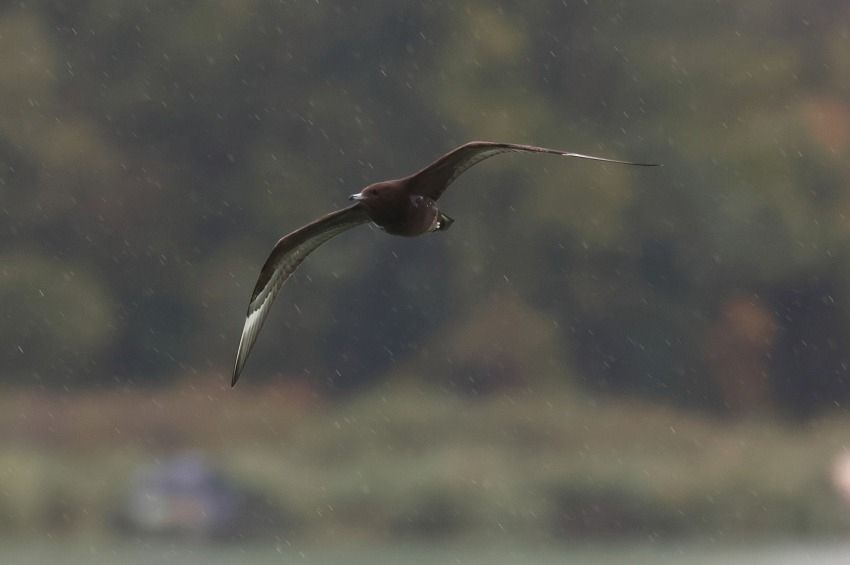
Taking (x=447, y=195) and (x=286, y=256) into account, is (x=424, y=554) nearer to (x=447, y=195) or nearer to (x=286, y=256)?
(x=447, y=195)

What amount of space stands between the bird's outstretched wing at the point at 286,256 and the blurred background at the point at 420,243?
32.3 feet

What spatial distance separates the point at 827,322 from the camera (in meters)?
18.9

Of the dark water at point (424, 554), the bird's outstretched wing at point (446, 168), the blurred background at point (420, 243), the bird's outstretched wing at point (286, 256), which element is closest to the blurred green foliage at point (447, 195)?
the blurred background at point (420, 243)

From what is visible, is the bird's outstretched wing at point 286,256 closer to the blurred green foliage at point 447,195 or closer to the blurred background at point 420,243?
the blurred background at point 420,243

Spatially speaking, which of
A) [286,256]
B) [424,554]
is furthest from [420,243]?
→ [286,256]

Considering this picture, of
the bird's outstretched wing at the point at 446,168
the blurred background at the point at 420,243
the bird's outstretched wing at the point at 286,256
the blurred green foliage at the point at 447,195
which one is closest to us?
the bird's outstretched wing at the point at 446,168

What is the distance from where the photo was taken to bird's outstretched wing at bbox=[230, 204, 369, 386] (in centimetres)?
585

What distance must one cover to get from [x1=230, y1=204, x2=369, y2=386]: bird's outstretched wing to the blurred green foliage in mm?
11789

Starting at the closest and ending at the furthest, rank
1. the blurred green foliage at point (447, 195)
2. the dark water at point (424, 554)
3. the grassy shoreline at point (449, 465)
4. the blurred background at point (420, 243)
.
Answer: the dark water at point (424, 554) → the grassy shoreline at point (449, 465) → the blurred background at point (420, 243) → the blurred green foliage at point (447, 195)

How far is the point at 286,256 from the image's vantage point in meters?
6.18


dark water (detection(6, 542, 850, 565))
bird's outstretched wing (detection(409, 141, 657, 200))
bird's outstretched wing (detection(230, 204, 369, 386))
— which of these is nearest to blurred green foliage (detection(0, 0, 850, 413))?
dark water (detection(6, 542, 850, 565))

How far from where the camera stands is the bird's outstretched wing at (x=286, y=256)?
5.85 meters

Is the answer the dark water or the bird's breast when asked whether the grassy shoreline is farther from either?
the bird's breast

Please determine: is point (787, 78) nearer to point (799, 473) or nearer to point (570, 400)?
point (570, 400)
